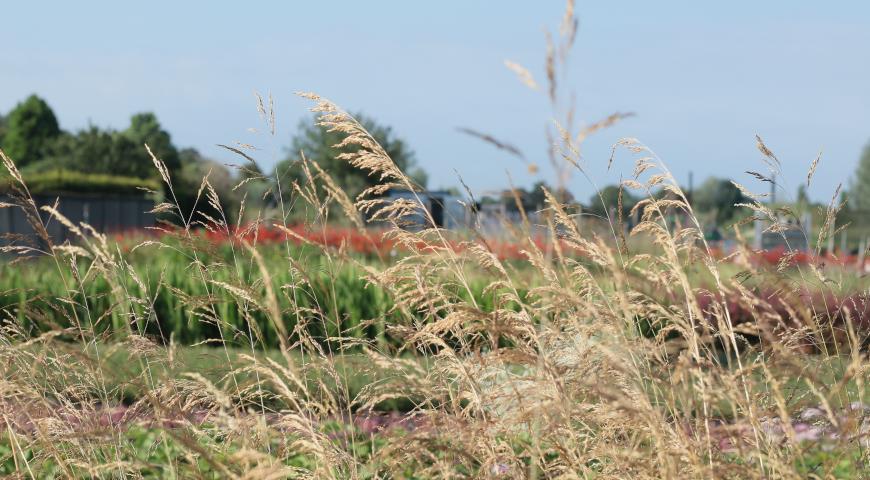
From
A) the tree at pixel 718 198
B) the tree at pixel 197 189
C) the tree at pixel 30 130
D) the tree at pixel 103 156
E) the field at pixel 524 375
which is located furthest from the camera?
the tree at pixel 718 198

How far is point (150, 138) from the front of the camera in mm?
42688

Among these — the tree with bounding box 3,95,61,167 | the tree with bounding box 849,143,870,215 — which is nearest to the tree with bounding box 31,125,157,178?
the tree with bounding box 3,95,61,167

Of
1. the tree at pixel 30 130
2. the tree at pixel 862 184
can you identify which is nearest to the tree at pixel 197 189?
the tree at pixel 30 130

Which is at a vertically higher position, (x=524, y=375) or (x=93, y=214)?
(x=524, y=375)

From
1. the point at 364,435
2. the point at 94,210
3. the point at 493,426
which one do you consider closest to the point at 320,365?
the point at 493,426

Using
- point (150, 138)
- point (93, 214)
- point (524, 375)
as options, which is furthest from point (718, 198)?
point (524, 375)

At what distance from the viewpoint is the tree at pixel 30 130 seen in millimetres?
44688

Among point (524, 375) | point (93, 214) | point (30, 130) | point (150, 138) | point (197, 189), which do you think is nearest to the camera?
point (524, 375)

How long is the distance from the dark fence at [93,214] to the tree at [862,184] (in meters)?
51.2

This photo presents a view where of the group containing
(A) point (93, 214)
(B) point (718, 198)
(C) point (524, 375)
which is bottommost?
(B) point (718, 198)

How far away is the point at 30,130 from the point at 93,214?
23.5m

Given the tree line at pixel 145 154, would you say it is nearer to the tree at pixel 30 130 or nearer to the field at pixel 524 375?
the tree at pixel 30 130

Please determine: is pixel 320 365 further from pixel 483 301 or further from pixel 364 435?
pixel 483 301

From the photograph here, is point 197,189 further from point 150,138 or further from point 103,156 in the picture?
point 150,138
